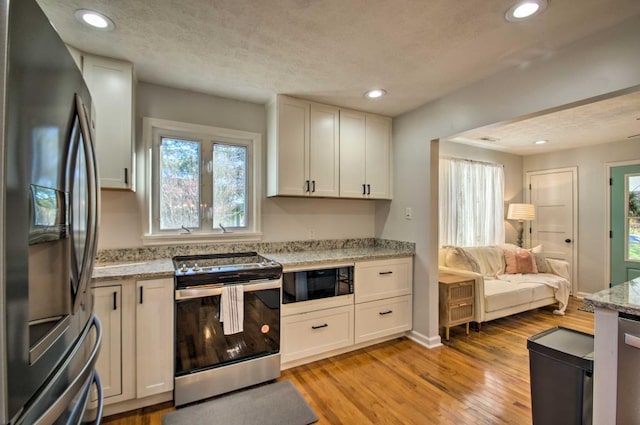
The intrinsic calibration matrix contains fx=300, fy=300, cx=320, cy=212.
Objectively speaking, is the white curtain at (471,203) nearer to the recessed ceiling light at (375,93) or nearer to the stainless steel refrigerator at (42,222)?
the recessed ceiling light at (375,93)

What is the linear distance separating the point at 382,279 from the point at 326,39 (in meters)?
2.14

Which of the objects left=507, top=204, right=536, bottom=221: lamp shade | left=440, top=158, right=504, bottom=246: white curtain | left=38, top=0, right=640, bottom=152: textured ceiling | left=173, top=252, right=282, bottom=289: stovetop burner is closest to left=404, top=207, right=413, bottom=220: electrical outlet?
left=38, top=0, right=640, bottom=152: textured ceiling

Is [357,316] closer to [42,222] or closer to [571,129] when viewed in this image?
[42,222]

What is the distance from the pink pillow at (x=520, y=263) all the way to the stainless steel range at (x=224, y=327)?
3691mm

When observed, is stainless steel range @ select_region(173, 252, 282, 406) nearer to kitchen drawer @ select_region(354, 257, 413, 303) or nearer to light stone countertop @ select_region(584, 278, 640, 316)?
kitchen drawer @ select_region(354, 257, 413, 303)

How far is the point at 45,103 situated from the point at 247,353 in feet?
6.61

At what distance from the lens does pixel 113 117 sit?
217 cm

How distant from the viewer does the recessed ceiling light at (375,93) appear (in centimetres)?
271

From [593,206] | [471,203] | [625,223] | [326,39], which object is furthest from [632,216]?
[326,39]

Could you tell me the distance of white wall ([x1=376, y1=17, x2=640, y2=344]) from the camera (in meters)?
1.76

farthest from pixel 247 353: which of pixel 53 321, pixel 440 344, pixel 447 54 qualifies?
pixel 447 54

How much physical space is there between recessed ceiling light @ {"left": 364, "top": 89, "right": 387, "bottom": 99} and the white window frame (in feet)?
3.72

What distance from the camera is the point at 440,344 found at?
3018mm

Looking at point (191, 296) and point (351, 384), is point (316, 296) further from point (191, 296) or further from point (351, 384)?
point (191, 296)
